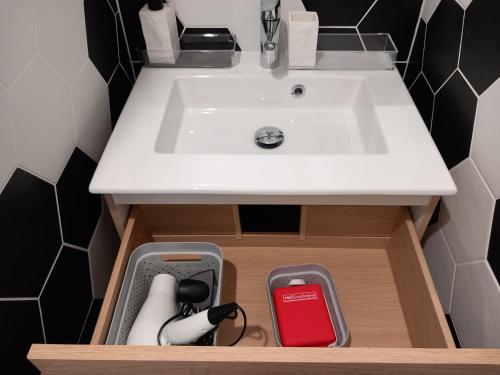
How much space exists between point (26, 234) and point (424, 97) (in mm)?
893

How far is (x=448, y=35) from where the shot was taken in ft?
2.80

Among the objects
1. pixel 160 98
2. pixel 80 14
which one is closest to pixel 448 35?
pixel 160 98

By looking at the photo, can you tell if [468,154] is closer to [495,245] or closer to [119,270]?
[495,245]

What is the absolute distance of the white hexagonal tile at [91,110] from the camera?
31.7 inches

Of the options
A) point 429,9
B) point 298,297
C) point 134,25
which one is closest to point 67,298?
point 298,297

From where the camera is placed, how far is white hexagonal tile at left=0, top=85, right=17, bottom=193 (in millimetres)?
588

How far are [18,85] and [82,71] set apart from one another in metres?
0.21

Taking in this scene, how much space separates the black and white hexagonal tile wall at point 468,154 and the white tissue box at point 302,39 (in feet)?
0.89

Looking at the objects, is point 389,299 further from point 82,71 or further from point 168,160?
point 82,71

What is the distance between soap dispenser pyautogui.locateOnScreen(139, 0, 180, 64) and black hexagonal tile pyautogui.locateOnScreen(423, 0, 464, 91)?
1.95ft

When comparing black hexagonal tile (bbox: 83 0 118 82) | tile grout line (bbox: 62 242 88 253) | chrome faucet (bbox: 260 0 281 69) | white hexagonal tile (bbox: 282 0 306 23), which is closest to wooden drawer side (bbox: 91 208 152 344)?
tile grout line (bbox: 62 242 88 253)

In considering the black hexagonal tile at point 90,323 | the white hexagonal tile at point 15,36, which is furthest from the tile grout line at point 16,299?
the white hexagonal tile at point 15,36

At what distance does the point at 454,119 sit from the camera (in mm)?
835

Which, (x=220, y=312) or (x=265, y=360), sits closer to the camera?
(x=265, y=360)
